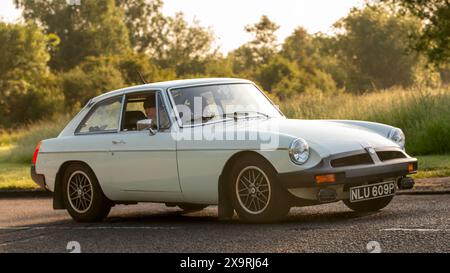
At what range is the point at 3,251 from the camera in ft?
28.4

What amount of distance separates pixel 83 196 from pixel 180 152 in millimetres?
1803

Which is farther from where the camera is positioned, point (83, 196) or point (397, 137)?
point (83, 196)

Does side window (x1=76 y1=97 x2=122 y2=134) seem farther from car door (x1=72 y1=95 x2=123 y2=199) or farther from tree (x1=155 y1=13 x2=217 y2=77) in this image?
tree (x1=155 y1=13 x2=217 y2=77)

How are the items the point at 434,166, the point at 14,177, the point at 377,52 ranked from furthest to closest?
the point at 377,52, the point at 14,177, the point at 434,166

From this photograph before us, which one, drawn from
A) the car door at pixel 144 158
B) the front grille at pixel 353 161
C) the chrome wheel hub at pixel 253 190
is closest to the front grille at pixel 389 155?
the front grille at pixel 353 161

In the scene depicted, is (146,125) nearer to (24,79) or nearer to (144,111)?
(144,111)

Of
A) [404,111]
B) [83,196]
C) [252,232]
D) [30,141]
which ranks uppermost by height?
[404,111]

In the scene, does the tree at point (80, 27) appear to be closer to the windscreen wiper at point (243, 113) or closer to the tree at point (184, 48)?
the tree at point (184, 48)

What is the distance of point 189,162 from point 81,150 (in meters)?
1.86

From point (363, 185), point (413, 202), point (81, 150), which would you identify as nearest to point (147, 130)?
point (81, 150)

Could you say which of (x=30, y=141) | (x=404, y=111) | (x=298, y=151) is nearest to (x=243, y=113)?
(x=298, y=151)

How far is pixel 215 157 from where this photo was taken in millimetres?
9422
